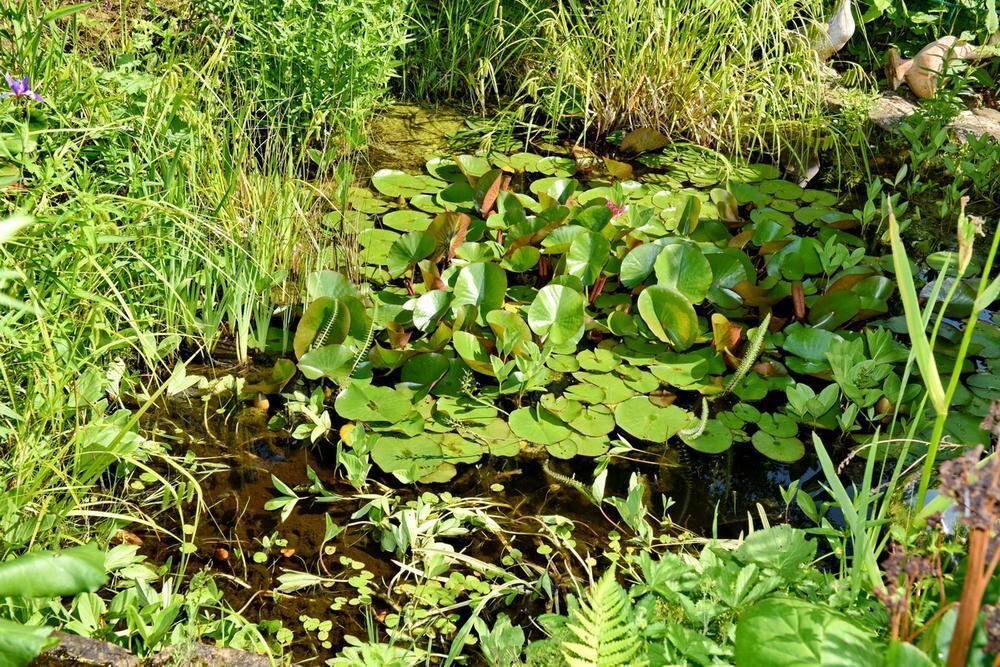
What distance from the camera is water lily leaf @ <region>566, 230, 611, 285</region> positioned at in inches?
114

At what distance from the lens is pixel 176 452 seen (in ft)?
7.75

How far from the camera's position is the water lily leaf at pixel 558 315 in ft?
8.72

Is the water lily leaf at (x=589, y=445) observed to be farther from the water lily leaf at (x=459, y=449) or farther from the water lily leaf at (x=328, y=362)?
the water lily leaf at (x=328, y=362)

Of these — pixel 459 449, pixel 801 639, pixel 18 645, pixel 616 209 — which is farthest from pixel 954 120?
pixel 18 645

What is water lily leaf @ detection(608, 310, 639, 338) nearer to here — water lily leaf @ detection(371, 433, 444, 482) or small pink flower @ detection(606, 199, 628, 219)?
small pink flower @ detection(606, 199, 628, 219)

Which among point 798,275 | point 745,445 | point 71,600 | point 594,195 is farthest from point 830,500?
point 71,600

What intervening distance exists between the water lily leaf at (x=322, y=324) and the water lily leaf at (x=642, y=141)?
1790 millimetres

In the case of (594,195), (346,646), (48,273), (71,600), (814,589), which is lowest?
(346,646)

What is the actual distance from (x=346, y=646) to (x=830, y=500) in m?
1.22

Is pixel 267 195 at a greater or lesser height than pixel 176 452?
greater

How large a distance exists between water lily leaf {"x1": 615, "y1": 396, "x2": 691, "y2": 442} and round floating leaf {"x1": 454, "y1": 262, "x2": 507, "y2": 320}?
48 cm

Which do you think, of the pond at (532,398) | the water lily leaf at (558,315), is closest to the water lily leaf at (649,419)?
the pond at (532,398)

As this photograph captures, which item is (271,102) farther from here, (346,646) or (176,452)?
(346,646)

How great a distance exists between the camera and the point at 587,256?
2908 millimetres
